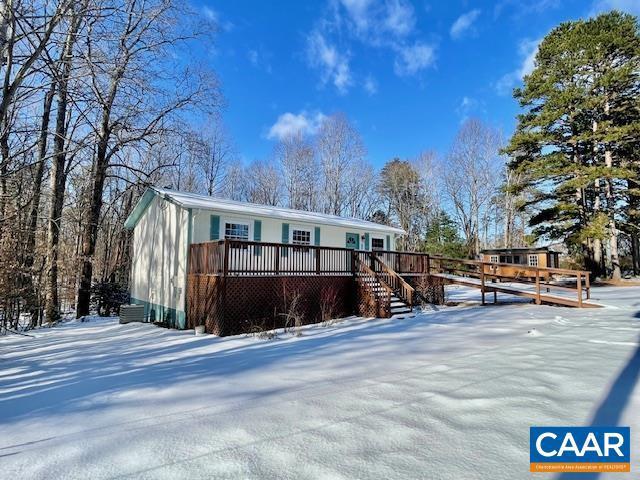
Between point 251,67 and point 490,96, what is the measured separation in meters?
18.5

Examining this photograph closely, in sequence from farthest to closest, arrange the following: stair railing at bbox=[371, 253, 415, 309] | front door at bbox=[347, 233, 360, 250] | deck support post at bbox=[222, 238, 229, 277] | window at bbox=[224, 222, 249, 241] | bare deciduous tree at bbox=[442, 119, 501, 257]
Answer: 1. bare deciduous tree at bbox=[442, 119, 501, 257]
2. front door at bbox=[347, 233, 360, 250]
3. window at bbox=[224, 222, 249, 241]
4. stair railing at bbox=[371, 253, 415, 309]
5. deck support post at bbox=[222, 238, 229, 277]

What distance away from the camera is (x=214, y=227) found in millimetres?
10680

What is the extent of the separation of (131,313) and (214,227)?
4.36 metres

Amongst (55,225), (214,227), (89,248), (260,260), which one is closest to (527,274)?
(260,260)

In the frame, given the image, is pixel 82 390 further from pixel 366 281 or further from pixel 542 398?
pixel 366 281

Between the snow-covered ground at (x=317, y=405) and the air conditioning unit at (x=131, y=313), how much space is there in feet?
16.1

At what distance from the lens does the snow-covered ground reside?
2312 mm

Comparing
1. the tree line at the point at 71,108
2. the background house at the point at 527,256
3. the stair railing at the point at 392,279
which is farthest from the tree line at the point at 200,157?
the stair railing at the point at 392,279

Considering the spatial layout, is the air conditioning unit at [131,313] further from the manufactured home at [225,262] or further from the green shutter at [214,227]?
the green shutter at [214,227]

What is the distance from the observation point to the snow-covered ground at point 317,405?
7.59 ft

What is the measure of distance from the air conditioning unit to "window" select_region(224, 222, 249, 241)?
420cm

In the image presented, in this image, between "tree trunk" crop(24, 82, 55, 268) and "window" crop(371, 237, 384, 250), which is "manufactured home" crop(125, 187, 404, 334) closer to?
"window" crop(371, 237, 384, 250)

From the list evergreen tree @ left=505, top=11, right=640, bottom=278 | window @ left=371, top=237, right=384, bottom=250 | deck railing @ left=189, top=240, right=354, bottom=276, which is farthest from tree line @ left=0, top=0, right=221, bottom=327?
evergreen tree @ left=505, top=11, right=640, bottom=278

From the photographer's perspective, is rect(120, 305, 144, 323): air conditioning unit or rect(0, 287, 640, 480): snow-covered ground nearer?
rect(0, 287, 640, 480): snow-covered ground
